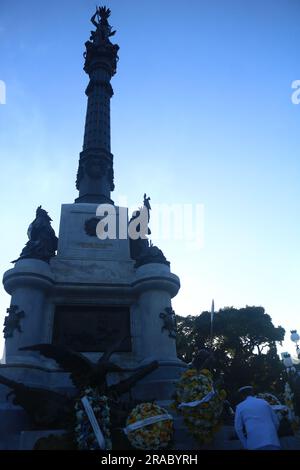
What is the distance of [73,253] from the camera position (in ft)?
48.6

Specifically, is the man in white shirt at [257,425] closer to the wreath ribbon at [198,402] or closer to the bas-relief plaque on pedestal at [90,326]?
the wreath ribbon at [198,402]

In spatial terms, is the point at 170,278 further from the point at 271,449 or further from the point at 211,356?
the point at 271,449

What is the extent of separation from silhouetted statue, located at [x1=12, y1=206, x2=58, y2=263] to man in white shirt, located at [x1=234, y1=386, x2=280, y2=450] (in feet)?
30.8

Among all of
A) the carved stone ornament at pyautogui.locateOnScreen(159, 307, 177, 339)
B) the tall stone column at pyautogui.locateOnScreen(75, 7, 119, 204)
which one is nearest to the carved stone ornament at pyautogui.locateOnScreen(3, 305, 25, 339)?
the carved stone ornament at pyautogui.locateOnScreen(159, 307, 177, 339)

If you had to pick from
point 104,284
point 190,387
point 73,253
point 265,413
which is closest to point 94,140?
point 73,253

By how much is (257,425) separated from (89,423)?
106 inches

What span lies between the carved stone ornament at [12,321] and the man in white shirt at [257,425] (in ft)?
26.3

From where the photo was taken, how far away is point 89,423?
607cm

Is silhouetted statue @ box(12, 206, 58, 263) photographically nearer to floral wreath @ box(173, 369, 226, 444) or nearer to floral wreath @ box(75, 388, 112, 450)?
floral wreath @ box(75, 388, 112, 450)

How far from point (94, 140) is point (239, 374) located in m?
14.7

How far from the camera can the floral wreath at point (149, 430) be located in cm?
607

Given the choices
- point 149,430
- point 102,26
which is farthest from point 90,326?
point 102,26

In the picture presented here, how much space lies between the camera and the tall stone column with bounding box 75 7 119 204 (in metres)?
19.3

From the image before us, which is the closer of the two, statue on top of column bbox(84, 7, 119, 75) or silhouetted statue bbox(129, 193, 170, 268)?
silhouetted statue bbox(129, 193, 170, 268)
